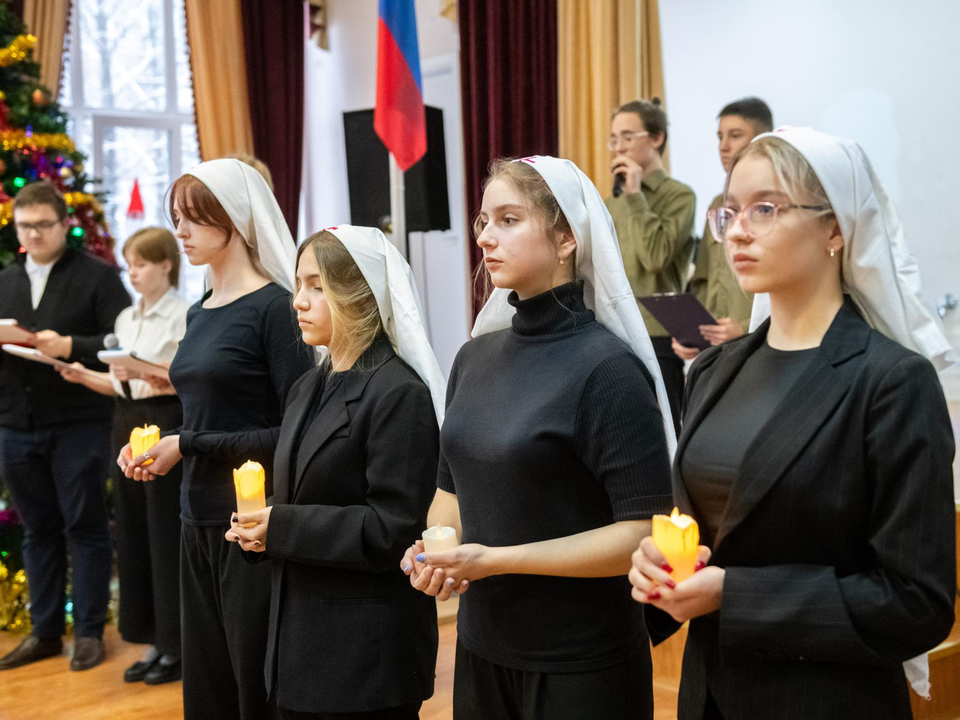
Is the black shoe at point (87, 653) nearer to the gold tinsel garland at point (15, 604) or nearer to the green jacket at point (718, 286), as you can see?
the gold tinsel garland at point (15, 604)

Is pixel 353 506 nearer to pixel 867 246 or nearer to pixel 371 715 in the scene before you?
pixel 371 715

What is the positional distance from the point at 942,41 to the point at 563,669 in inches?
134

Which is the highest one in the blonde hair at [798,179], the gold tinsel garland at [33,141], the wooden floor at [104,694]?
the gold tinsel garland at [33,141]

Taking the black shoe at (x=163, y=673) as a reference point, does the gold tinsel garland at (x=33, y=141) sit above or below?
above

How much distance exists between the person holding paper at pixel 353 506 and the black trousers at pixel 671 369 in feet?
5.79

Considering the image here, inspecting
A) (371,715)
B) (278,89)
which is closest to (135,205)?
(278,89)

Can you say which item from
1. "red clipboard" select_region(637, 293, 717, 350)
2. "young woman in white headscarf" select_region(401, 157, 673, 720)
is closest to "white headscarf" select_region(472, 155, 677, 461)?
"young woman in white headscarf" select_region(401, 157, 673, 720)

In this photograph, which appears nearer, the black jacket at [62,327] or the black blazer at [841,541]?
the black blazer at [841,541]

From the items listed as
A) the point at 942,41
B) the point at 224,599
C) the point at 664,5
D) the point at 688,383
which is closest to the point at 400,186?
the point at 664,5

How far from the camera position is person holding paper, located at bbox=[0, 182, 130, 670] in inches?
159

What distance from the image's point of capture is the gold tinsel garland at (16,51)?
16.1ft

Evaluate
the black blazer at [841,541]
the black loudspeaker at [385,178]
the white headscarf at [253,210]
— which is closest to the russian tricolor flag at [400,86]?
the black loudspeaker at [385,178]

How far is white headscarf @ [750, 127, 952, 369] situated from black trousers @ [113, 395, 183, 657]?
2.72 meters

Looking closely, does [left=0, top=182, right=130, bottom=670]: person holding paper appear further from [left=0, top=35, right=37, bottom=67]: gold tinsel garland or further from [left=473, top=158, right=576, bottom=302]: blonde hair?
[left=473, top=158, right=576, bottom=302]: blonde hair
